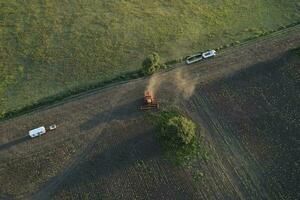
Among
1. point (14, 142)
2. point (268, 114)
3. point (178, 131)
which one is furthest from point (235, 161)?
point (14, 142)

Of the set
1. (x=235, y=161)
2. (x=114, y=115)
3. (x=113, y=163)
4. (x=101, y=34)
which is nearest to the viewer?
(x=113, y=163)

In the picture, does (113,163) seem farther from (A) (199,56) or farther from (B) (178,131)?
(A) (199,56)

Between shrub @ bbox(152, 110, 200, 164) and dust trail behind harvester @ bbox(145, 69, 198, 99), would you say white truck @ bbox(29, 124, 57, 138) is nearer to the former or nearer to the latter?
shrub @ bbox(152, 110, 200, 164)

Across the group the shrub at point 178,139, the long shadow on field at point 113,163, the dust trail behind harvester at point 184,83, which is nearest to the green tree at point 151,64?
the dust trail behind harvester at point 184,83

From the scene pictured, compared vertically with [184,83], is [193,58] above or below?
above

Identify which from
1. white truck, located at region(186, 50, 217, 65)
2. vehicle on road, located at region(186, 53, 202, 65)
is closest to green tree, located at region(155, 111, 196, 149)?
vehicle on road, located at region(186, 53, 202, 65)

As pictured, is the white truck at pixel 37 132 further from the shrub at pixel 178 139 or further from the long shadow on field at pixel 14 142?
the shrub at pixel 178 139

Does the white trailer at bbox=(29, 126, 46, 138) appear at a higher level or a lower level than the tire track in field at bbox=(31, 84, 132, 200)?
higher
